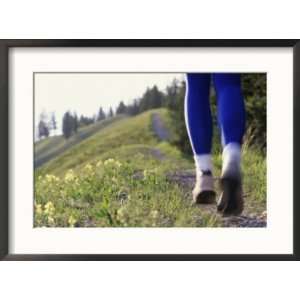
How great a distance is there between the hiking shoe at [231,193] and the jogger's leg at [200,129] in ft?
0.13

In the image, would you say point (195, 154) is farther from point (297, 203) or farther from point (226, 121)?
point (297, 203)

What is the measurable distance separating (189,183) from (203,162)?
9cm

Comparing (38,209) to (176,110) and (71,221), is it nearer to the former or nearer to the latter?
(71,221)

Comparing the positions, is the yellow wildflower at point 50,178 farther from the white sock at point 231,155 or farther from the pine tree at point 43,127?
the white sock at point 231,155

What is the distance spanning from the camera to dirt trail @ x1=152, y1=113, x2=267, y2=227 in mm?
3789

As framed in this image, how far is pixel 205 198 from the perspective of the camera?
381 cm

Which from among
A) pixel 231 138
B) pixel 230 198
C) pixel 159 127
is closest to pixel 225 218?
pixel 230 198

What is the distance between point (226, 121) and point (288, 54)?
12.9 inches

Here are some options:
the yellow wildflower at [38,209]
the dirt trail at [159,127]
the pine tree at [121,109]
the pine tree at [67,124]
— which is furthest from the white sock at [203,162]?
the yellow wildflower at [38,209]

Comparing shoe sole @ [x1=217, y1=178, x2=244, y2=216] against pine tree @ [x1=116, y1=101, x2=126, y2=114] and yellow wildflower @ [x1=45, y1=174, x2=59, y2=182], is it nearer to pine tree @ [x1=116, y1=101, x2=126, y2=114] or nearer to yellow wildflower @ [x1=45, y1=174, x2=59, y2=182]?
pine tree @ [x1=116, y1=101, x2=126, y2=114]

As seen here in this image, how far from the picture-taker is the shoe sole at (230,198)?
3.80 meters
